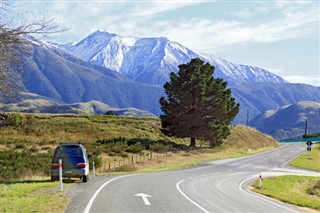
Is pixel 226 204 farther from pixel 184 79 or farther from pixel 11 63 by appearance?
pixel 184 79

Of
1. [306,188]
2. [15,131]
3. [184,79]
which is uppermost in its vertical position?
[184,79]

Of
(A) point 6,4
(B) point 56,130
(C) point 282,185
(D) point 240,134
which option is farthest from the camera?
(D) point 240,134

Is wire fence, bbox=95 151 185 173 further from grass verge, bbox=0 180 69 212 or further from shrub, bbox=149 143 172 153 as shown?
grass verge, bbox=0 180 69 212

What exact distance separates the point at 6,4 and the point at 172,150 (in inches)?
1927

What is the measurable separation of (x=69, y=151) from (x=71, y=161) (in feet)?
1.77

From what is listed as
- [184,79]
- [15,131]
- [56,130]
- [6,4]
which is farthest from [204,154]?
[6,4]

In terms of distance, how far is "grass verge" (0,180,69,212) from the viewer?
12992 millimetres

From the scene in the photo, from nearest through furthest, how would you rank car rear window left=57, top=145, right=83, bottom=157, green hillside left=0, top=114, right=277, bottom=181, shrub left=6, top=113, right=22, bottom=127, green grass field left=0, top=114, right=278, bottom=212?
green grass field left=0, top=114, right=278, bottom=212, car rear window left=57, top=145, right=83, bottom=157, green hillside left=0, top=114, right=277, bottom=181, shrub left=6, top=113, right=22, bottom=127

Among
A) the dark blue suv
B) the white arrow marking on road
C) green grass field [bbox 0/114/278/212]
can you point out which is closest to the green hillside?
green grass field [bbox 0/114/278/212]

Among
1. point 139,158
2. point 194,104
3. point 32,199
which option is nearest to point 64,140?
point 139,158

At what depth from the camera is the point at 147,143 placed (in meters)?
65.9

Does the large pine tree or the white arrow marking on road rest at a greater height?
the large pine tree

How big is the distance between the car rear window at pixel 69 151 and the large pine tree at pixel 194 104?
148 feet

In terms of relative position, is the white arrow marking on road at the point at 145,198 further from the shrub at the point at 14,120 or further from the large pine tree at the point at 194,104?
the shrub at the point at 14,120
